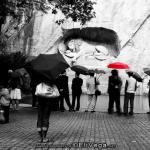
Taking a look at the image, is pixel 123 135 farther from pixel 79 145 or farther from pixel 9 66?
pixel 9 66

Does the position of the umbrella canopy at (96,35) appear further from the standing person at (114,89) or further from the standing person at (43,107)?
the standing person at (43,107)

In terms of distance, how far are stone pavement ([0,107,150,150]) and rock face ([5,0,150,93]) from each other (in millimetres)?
18221

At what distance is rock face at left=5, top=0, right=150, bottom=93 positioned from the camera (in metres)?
32.5

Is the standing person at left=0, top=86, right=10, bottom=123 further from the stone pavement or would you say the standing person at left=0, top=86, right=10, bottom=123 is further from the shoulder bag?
the shoulder bag

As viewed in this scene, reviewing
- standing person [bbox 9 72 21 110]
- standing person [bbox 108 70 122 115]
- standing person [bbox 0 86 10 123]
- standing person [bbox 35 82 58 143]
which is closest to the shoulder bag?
standing person [bbox 35 82 58 143]

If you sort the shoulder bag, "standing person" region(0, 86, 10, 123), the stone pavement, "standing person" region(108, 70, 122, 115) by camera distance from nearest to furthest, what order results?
the stone pavement < the shoulder bag < "standing person" region(0, 86, 10, 123) < "standing person" region(108, 70, 122, 115)

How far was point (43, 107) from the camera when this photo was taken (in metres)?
9.60

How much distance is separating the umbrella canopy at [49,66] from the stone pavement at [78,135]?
1.43m

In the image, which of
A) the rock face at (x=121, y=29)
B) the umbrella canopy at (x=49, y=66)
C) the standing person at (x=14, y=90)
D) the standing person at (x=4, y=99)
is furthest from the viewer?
the rock face at (x=121, y=29)

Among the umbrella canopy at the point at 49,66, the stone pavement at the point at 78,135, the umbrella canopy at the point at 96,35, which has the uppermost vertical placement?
the umbrella canopy at the point at 96,35

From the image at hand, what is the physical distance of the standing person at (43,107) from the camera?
9.36 metres

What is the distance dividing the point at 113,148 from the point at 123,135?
208 centimetres

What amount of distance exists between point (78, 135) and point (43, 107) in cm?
136

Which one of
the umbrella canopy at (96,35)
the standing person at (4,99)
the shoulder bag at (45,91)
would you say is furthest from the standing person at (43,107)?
the umbrella canopy at (96,35)
